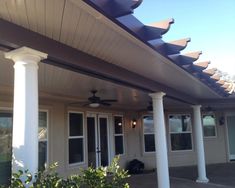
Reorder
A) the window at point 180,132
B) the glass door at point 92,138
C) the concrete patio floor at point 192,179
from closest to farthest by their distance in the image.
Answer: the concrete patio floor at point 192,179, the glass door at point 92,138, the window at point 180,132

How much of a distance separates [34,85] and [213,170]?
926 cm

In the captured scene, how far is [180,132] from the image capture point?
1281 centimetres

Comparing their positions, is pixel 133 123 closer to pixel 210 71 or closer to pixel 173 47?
pixel 210 71

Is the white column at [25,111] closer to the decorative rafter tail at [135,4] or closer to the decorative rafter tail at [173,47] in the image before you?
the decorative rafter tail at [135,4]

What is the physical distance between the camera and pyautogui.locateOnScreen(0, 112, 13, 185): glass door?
666 cm

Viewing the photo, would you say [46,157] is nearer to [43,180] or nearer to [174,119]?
[43,180]

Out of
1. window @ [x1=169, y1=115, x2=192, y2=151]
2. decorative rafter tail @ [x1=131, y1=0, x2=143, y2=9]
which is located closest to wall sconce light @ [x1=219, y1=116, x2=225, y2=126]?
window @ [x1=169, y1=115, x2=192, y2=151]

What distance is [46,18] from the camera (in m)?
2.93

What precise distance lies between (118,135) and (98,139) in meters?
1.39

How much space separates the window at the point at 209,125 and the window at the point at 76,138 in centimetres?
622

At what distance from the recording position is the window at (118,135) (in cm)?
1133

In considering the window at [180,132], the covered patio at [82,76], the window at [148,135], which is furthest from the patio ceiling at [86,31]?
the window at [180,132]

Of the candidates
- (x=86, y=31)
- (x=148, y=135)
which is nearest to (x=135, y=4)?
(x=86, y=31)

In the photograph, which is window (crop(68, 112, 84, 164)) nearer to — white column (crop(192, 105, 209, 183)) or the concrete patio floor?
the concrete patio floor
